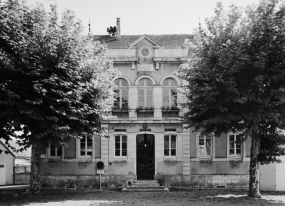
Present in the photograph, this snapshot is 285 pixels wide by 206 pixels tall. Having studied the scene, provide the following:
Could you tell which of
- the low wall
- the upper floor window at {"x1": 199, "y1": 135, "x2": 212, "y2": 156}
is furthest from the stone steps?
the upper floor window at {"x1": 199, "y1": 135, "x2": 212, "y2": 156}

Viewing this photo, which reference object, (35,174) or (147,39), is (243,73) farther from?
(35,174)

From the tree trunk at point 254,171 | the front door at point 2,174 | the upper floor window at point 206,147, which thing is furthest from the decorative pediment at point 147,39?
the front door at point 2,174

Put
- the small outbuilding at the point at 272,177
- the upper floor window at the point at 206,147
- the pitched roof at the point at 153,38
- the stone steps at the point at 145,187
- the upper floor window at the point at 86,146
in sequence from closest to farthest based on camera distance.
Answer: the stone steps at the point at 145,187 → the small outbuilding at the point at 272,177 → the upper floor window at the point at 206,147 → the upper floor window at the point at 86,146 → the pitched roof at the point at 153,38

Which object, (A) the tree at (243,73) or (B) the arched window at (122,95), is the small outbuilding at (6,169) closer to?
(B) the arched window at (122,95)

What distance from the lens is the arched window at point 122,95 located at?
78.3 ft

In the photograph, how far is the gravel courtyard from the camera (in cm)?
1677

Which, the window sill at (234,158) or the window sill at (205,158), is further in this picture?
the window sill at (205,158)

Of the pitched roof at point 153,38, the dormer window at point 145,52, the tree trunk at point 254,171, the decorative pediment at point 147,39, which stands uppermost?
the pitched roof at point 153,38

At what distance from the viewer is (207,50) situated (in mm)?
18141

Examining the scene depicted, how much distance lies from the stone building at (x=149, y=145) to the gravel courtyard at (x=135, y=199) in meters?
2.48

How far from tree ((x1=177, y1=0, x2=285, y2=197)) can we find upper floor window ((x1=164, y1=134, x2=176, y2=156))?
515cm

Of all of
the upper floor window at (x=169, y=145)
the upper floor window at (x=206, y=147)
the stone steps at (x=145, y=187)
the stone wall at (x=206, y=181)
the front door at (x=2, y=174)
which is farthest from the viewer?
the front door at (x=2, y=174)

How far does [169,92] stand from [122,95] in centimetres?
310

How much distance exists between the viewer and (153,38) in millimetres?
26484
